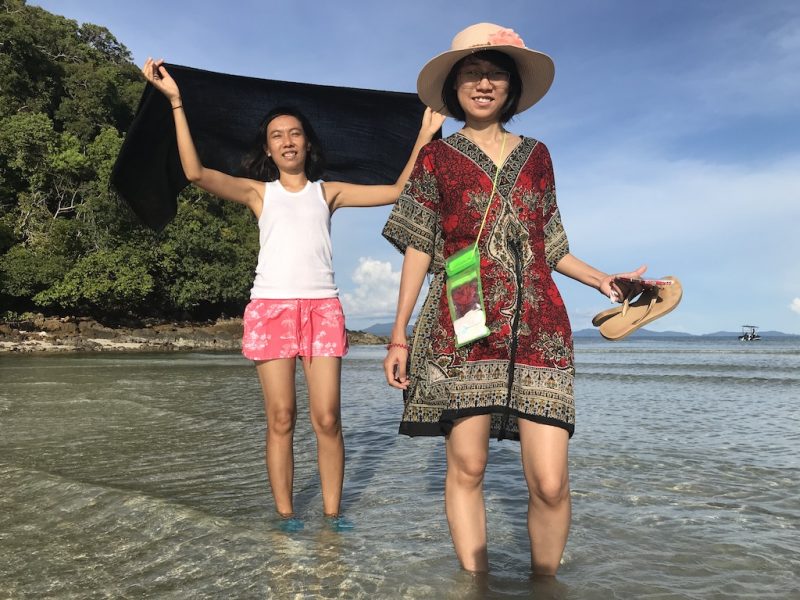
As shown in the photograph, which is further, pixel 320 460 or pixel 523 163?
pixel 320 460

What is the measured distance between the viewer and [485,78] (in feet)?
7.81

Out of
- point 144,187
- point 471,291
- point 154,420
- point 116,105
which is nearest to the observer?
point 471,291

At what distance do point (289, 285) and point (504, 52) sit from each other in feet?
5.05

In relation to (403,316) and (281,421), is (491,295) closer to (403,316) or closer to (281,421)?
(403,316)

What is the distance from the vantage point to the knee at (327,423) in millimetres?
3311

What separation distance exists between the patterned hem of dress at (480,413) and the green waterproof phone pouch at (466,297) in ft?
0.80

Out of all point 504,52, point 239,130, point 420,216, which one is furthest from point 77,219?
point 504,52

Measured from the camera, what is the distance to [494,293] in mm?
2283

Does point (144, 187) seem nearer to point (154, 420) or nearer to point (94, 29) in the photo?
point (154, 420)

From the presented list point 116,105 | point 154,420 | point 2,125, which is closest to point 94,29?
point 116,105

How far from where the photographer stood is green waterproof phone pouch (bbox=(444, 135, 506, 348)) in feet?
7.39

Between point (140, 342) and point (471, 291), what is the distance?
33735 millimetres

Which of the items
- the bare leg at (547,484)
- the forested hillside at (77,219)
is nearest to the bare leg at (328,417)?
the bare leg at (547,484)

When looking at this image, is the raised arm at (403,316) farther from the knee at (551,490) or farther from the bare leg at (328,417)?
the bare leg at (328,417)
